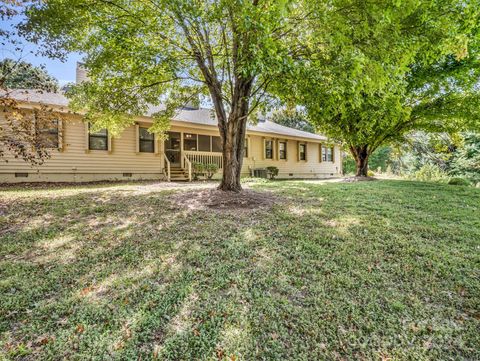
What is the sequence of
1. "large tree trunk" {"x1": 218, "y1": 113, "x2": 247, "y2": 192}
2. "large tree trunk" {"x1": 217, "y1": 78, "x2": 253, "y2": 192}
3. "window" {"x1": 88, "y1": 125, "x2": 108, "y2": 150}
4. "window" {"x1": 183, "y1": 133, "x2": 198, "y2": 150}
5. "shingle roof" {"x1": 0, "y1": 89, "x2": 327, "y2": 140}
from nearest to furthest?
"large tree trunk" {"x1": 217, "y1": 78, "x2": 253, "y2": 192}
"large tree trunk" {"x1": 218, "y1": 113, "x2": 247, "y2": 192}
"shingle roof" {"x1": 0, "y1": 89, "x2": 327, "y2": 140}
"window" {"x1": 88, "y1": 125, "x2": 108, "y2": 150}
"window" {"x1": 183, "y1": 133, "x2": 198, "y2": 150}

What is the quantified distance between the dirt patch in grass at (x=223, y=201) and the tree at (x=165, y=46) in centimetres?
54

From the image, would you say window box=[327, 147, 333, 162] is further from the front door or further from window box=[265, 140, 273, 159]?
the front door

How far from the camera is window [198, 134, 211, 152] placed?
52.2ft

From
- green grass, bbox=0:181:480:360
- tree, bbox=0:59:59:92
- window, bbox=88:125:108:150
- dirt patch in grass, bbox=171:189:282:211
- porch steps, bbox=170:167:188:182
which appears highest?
tree, bbox=0:59:59:92

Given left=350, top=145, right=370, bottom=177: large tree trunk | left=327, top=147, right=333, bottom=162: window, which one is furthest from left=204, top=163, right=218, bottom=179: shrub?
left=327, top=147, right=333, bottom=162: window

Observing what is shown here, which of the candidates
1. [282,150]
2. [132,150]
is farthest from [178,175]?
[282,150]

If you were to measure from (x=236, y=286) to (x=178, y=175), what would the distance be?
34.1ft

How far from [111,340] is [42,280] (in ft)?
4.73

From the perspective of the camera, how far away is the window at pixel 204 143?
15.9 metres

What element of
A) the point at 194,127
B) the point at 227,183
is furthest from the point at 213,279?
the point at 194,127

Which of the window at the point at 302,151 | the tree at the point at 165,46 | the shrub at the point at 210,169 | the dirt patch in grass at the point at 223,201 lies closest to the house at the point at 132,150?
the shrub at the point at 210,169

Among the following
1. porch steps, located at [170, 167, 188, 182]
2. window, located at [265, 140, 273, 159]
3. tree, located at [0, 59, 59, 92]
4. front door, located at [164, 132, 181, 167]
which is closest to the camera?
tree, located at [0, 59, 59, 92]

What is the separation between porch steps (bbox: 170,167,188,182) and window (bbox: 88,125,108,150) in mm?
3046

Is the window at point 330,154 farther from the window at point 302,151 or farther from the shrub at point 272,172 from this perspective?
the shrub at point 272,172
